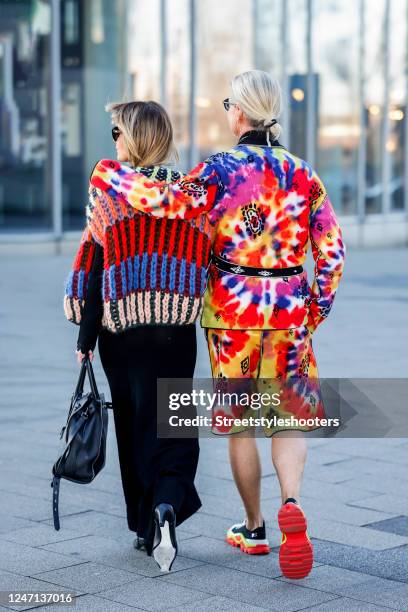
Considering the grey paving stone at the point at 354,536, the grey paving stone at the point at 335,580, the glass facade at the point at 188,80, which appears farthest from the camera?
the glass facade at the point at 188,80

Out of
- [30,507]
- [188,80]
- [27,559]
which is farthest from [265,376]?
[188,80]

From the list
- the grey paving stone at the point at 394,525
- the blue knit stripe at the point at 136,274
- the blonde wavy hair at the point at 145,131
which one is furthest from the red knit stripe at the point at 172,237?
the grey paving stone at the point at 394,525

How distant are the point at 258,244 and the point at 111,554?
4.09 feet

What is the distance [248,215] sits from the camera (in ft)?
14.4

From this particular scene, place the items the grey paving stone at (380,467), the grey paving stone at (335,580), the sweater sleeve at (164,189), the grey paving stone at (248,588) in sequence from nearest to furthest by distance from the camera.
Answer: the grey paving stone at (248,588), the grey paving stone at (335,580), the sweater sleeve at (164,189), the grey paving stone at (380,467)

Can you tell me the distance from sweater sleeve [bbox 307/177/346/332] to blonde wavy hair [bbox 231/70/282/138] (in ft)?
0.97

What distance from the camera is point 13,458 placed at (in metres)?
6.25

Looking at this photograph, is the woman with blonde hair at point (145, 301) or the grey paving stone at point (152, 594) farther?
the woman with blonde hair at point (145, 301)

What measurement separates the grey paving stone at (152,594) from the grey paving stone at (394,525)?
1106 millimetres

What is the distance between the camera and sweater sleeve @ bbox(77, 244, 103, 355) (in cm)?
443

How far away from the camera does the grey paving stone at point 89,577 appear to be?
13.7 ft

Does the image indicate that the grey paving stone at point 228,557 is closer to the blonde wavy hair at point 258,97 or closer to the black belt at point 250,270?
the black belt at point 250,270

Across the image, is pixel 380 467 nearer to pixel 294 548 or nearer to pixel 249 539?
pixel 249 539

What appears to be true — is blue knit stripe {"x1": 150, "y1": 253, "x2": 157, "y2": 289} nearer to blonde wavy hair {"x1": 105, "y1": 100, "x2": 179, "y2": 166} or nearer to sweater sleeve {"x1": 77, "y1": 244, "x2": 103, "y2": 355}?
sweater sleeve {"x1": 77, "y1": 244, "x2": 103, "y2": 355}
